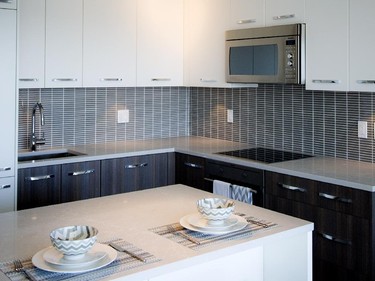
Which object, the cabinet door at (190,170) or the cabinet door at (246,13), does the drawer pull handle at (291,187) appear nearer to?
the cabinet door at (190,170)

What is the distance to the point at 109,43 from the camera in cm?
419

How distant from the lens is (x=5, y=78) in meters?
3.39

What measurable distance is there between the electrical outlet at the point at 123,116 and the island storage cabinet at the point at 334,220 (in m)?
1.72

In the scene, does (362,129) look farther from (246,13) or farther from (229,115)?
(229,115)

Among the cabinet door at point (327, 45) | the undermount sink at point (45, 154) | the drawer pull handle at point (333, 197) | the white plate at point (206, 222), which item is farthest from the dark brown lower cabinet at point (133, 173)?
the white plate at point (206, 222)

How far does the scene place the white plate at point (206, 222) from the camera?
2.00 metres

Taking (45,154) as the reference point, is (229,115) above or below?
above

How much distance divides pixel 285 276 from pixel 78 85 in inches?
98.4

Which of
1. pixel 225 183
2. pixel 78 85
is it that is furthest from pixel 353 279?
pixel 78 85

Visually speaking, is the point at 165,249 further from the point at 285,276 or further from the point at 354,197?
the point at 354,197

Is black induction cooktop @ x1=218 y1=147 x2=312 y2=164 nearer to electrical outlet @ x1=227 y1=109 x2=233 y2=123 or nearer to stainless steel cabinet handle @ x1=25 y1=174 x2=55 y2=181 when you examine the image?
electrical outlet @ x1=227 y1=109 x2=233 y2=123

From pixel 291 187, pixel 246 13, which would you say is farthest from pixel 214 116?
pixel 291 187

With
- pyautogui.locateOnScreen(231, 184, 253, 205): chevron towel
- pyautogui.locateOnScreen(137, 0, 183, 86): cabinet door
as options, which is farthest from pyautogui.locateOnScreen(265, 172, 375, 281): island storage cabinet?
pyautogui.locateOnScreen(137, 0, 183, 86): cabinet door

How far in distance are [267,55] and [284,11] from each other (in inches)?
12.9
